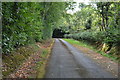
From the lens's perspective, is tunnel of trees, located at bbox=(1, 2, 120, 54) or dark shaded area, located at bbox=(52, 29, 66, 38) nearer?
tunnel of trees, located at bbox=(1, 2, 120, 54)

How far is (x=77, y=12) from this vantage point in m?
37.8

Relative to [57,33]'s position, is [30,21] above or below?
above

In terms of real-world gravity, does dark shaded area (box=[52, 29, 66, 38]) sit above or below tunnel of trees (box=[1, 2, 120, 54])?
below

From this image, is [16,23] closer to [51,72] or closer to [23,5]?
[23,5]

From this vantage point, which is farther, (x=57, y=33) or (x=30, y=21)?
(x=57, y=33)

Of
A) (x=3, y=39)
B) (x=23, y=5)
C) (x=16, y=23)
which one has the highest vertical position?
(x=23, y=5)

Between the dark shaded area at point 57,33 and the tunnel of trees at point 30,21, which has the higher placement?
the tunnel of trees at point 30,21

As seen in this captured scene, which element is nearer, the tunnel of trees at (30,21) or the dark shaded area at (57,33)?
the tunnel of trees at (30,21)

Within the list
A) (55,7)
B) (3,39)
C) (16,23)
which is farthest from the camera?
(55,7)

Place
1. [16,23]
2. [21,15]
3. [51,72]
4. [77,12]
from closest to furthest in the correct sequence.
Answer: [51,72]
[16,23]
[21,15]
[77,12]

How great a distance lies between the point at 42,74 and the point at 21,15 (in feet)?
11.0

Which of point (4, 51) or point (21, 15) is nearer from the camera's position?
point (4, 51)

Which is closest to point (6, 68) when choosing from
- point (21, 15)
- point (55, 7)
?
point (21, 15)

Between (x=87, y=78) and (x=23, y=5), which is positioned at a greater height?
(x=23, y=5)
